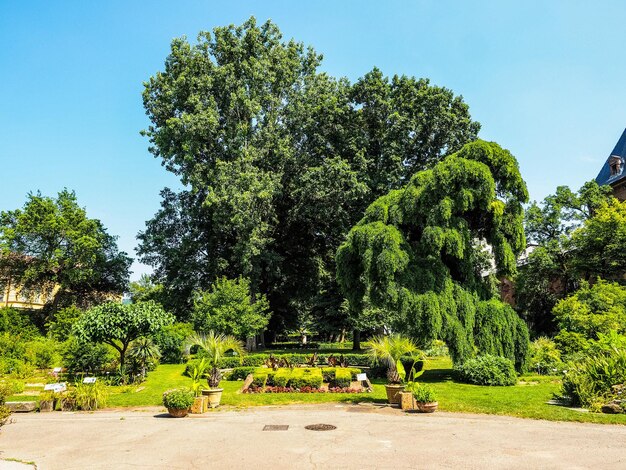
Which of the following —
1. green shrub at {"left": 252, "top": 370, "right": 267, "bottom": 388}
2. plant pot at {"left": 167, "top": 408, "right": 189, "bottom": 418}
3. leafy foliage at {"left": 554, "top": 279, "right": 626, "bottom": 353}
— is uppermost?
leafy foliage at {"left": 554, "top": 279, "right": 626, "bottom": 353}

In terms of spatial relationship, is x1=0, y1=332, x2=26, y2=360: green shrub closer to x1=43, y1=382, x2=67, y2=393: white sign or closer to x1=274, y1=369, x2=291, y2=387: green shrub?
x1=43, y1=382, x2=67, y2=393: white sign

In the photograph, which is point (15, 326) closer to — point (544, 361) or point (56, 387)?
point (56, 387)

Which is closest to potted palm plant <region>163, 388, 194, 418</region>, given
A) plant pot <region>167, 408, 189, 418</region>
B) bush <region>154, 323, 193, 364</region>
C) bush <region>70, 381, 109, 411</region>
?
plant pot <region>167, 408, 189, 418</region>

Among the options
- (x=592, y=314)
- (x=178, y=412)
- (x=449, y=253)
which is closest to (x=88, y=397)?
(x=178, y=412)

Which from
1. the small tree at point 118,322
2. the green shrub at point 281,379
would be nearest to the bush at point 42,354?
the small tree at point 118,322

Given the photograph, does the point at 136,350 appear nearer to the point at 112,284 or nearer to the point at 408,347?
the point at 408,347

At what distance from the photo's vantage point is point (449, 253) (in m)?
23.1

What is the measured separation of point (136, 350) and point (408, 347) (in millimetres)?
16019

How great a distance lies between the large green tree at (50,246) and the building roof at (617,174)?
50944 mm

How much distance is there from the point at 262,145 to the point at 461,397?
2538 centimetres

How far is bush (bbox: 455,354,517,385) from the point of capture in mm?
20859

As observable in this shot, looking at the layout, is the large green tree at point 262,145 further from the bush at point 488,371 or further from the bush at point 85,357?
the bush at point 488,371

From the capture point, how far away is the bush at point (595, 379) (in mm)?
14773

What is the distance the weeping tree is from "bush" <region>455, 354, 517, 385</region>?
0.66m
